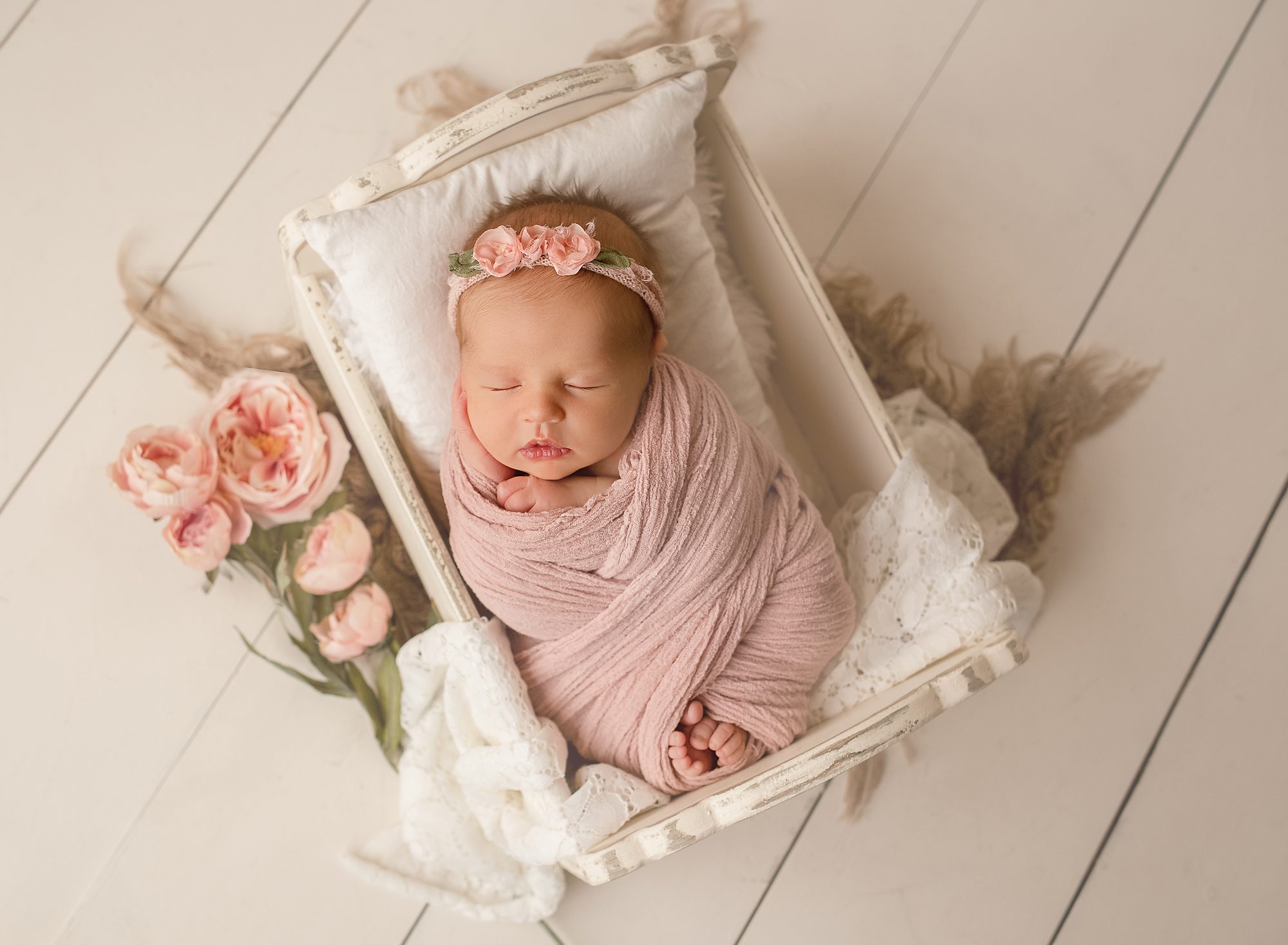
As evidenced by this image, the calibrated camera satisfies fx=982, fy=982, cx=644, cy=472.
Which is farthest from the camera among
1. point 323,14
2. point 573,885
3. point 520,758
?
point 323,14

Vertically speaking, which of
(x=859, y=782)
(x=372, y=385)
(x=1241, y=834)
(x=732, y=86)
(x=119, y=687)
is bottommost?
(x=119, y=687)

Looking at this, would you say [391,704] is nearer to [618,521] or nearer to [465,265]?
[618,521]

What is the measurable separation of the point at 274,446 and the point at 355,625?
0.27m

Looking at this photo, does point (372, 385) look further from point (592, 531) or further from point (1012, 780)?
point (1012, 780)

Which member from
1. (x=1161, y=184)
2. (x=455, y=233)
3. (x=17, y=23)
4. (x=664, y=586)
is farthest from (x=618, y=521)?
(x=17, y=23)

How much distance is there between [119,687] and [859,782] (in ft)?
3.47

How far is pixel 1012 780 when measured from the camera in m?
1.44

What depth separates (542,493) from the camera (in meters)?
1.12

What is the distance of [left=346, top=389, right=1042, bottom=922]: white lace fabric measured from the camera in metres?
1.11

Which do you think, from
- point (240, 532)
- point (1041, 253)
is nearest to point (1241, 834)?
point (1041, 253)

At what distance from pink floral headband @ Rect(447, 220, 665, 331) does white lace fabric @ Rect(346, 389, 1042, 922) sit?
404mm

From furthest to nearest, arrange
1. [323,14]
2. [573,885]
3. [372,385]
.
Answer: [323,14] → [573,885] → [372,385]

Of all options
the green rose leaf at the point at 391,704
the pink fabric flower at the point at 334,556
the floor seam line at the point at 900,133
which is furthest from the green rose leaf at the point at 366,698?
the floor seam line at the point at 900,133

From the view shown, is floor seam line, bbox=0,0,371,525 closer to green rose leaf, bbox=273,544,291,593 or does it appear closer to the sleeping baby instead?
green rose leaf, bbox=273,544,291,593
